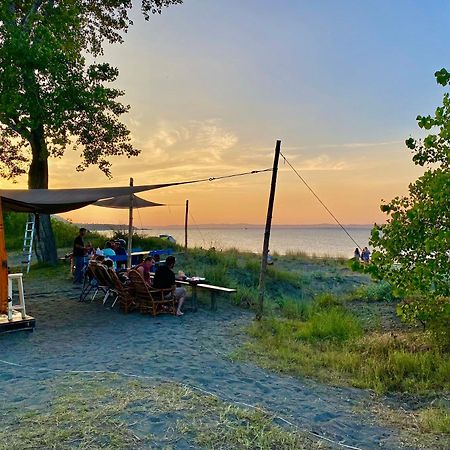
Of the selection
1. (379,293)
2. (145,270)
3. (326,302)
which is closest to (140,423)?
(145,270)

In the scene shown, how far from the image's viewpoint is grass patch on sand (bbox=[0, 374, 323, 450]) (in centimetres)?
317

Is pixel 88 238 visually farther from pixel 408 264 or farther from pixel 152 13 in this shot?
pixel 408 264

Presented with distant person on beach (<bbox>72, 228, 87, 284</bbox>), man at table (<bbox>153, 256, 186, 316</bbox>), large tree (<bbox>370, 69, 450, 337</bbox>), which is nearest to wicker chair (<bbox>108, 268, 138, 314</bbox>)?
man at table (<bbox>153, 256, 186, 316</bbox>)

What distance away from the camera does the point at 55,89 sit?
34.2 feet

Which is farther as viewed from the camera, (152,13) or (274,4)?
(152,13)

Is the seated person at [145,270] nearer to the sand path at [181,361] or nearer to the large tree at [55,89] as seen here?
the sand path at [181,361]

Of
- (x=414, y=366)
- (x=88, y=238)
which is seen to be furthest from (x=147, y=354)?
(x=88, y=238)

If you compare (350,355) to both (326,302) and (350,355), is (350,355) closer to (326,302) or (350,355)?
(350,355)

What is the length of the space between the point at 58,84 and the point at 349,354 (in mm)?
8549

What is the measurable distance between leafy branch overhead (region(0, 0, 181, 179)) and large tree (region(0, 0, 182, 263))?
0.02 meters

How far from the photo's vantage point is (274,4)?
10.7 meters

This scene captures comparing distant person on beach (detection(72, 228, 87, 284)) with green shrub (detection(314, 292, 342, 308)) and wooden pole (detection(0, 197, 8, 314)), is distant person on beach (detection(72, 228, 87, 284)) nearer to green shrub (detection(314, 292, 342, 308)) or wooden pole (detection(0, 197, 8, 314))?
wooden pole (detection(0, 197, 8, 314))

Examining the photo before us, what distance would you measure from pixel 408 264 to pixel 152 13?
1173 centimetres

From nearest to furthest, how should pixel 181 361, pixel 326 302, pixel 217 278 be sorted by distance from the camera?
1. pixel 181 361
2. pixel 326 302
3. pixel 217 278
